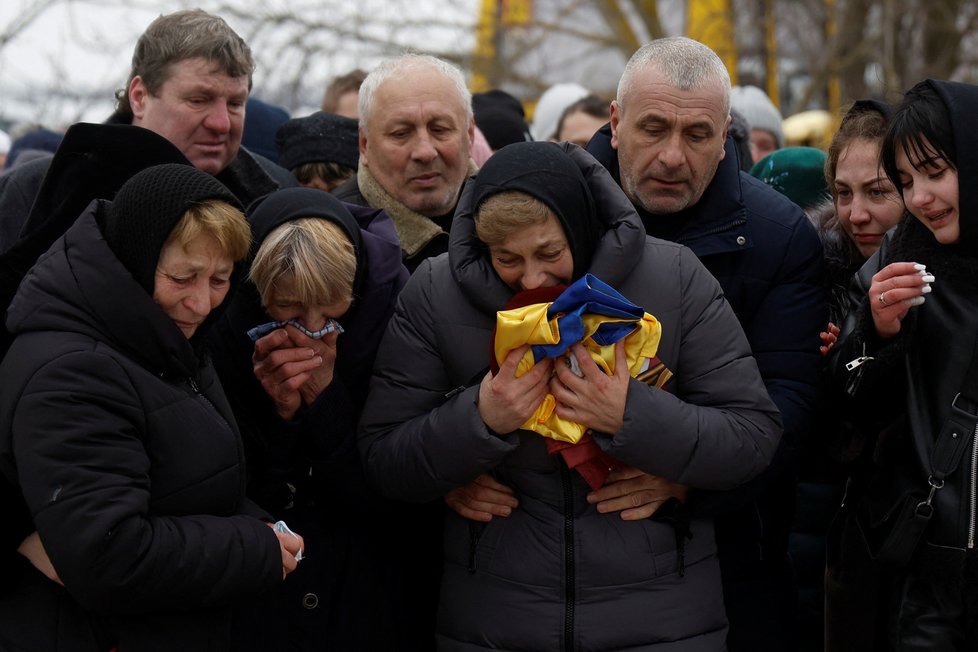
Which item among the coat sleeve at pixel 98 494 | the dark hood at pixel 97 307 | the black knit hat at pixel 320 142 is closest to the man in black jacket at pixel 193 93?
the black knit hat at pixel 320 142

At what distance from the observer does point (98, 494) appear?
2465mm

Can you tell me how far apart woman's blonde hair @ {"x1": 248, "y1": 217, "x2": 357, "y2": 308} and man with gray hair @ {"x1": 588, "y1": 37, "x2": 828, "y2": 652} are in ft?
3.36

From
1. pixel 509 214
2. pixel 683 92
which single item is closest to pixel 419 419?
pixel 509 214

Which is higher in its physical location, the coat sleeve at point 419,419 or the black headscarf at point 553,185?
the black headscarf at point 553,185

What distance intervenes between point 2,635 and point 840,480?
2.53 meters

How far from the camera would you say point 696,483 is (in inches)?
116

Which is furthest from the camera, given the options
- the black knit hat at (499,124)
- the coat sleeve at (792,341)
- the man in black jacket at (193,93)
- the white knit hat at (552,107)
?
the white knit hat at (552,107)

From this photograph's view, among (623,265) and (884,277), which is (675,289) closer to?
(623,265)

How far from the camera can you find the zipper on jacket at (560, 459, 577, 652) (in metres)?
2.91

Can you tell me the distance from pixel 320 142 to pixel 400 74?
23.6 inches

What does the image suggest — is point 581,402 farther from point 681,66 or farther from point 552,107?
point 552,107

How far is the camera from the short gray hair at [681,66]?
11.7ft

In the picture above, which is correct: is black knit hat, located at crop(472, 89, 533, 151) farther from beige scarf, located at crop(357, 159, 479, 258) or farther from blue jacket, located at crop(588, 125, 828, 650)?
blue jacket, located at crop(588, 125, 828, 650)

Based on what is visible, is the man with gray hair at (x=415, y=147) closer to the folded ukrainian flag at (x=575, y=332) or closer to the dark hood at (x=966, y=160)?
the folded ukrainian flag at (x=575, y=332)
